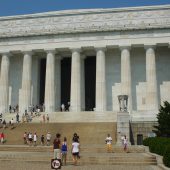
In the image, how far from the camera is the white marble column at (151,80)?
55469 millimetres

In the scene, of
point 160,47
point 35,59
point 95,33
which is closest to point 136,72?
point 160,47

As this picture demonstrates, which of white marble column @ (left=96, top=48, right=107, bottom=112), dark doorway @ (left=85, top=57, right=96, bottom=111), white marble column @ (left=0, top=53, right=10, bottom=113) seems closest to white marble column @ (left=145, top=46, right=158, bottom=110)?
white marble column @ (left=96, top=48, right=107, bottom=112)

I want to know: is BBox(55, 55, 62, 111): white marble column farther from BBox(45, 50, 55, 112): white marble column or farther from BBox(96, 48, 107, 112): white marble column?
BBox(96, 48, 107, 112): white marble column

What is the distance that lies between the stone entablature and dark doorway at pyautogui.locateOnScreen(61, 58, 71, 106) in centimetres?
664

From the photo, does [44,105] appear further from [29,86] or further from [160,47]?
[160,47]

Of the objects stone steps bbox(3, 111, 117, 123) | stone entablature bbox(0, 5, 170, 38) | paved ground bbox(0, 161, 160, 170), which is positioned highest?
stone entablature bbox(0, 5, 170, 38)

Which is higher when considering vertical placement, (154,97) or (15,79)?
(15,79)

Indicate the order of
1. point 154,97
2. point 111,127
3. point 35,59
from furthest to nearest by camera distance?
point 35,59 < point 154,97 < point 111,127

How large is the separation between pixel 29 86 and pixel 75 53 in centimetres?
897

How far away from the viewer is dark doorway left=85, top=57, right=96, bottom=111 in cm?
6134

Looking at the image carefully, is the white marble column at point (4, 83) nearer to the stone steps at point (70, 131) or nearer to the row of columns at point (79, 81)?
the row of columns at point (79, 81)

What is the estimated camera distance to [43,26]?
61344mm

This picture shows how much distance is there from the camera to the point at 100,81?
187 ft

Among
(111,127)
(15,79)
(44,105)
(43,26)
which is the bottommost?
(111,127)
